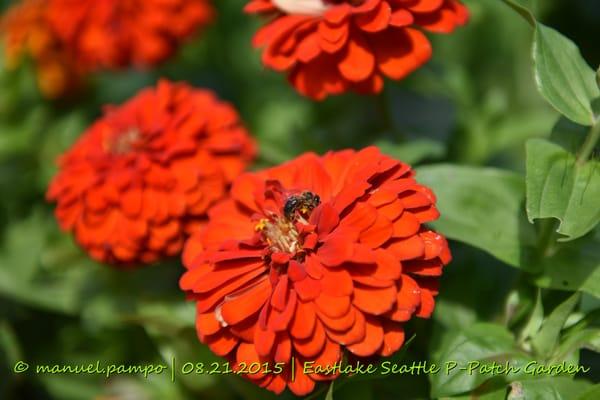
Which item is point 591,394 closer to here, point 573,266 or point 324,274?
point 573,266

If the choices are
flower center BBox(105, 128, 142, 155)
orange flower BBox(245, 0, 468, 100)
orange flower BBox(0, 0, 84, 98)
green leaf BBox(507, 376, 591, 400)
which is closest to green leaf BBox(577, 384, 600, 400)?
green leaf BBox(507, 376, 591, 400)

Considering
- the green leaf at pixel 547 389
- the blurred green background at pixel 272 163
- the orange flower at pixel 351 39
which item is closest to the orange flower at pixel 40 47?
the blurred green background at pixel 272 163

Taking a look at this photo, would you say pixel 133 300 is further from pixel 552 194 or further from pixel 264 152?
pixel 552 194

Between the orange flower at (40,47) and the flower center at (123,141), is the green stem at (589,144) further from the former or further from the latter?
the orange flower at (40,47)

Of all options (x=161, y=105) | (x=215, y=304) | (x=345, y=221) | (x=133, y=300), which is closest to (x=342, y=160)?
(x=345, y=221)

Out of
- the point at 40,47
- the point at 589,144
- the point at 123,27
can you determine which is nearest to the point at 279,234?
the point at 589,144

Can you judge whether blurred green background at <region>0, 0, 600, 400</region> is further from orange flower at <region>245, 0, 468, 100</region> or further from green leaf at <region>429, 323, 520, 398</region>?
orange flower at <region>245, 0, 468, 100</region>

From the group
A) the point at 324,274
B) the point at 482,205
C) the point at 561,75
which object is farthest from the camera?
the point at 482,205
